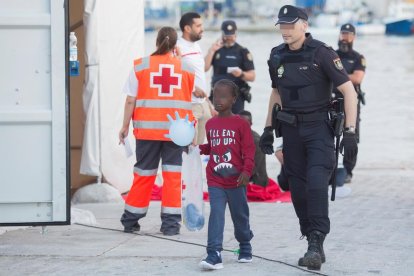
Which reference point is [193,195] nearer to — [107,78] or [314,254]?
[314,254]

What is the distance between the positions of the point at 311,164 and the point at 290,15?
105 cm

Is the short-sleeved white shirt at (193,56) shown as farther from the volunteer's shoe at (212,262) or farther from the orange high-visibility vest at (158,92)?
the volunteer's shoe at (212,262)

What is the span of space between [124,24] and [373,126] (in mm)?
9934

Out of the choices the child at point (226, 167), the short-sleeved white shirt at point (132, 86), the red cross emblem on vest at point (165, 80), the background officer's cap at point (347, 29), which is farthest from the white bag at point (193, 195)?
the background officer's cap at point (347, 29)

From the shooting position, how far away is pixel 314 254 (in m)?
7.73

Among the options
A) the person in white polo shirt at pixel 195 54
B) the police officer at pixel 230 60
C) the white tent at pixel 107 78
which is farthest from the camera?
the police officer at pixel 230 60

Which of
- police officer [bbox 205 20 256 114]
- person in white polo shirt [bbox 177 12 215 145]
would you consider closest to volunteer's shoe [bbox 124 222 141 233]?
person in white polo shirt [bbox 177 12 215 145]

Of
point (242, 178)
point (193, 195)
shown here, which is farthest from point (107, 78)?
point (242, 178)

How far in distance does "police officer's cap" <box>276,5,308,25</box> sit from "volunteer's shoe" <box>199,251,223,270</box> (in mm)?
1670

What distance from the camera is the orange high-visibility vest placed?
9.38 metres

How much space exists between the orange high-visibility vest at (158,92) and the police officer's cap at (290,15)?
5.57ft

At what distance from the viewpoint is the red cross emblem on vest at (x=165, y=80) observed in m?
9.38

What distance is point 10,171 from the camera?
838cm

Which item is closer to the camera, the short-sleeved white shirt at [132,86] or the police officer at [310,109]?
the police officer at [310,109]
